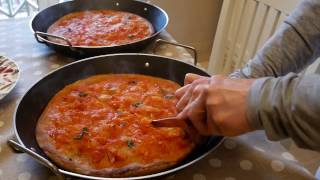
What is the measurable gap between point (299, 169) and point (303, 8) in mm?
413

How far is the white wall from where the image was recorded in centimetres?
227

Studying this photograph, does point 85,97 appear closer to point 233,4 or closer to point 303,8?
point 303,8

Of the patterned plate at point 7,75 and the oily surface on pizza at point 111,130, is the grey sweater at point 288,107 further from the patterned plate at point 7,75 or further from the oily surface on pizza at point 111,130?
the patterned plate at point 7,75

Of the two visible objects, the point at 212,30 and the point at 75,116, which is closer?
the point at 75,116

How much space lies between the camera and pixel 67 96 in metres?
0.91

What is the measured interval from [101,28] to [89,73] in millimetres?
374

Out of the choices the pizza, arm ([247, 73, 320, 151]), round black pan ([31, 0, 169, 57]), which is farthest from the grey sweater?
the pizza

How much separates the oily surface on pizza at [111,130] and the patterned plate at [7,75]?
13 centimetres

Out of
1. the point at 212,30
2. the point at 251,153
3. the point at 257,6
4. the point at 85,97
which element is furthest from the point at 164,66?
the point at 212,30

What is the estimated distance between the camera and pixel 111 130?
781mm

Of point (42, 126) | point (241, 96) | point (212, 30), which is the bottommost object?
point (212, 30)

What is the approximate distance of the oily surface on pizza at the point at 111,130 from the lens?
2.32 feet

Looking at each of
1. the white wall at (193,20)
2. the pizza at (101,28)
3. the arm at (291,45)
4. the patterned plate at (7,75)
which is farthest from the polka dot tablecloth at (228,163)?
the white wall at (193,20)

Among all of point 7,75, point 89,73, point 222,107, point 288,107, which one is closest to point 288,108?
point 288,107
